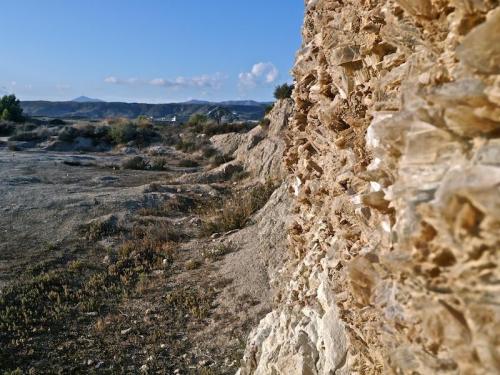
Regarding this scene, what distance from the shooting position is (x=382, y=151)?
2.99 meters

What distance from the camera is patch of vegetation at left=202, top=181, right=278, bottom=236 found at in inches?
553

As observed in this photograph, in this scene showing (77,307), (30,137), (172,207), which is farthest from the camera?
(30,137)

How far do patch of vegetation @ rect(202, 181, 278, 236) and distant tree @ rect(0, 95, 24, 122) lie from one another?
40.8 metres

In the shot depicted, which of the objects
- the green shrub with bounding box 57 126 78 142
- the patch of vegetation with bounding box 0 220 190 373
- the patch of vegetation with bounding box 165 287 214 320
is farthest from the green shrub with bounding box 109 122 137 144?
the patch of vegetation with bounding box 165 287 214 320

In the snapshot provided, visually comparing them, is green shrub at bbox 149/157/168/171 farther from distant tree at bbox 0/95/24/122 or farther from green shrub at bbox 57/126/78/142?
distant tree at bbox 0/95/24/122

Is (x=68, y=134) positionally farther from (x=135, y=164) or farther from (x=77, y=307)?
(x=77, y=307)

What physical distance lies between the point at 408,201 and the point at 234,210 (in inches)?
492

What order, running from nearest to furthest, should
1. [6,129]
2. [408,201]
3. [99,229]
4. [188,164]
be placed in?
[408,201] → [99,229] → [188,164] → [6,129]

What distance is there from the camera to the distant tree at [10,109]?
1982 inches

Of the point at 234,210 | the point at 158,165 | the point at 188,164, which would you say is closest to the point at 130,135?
the point at 188,164

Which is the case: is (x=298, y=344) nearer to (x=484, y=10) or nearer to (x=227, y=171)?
(x=484, y=10)

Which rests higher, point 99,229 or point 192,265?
point 99,229

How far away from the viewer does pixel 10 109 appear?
52.4 meters

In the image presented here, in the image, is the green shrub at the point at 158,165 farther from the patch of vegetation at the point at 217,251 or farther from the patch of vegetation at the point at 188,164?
the patch of vegetation at the point at 217,251
